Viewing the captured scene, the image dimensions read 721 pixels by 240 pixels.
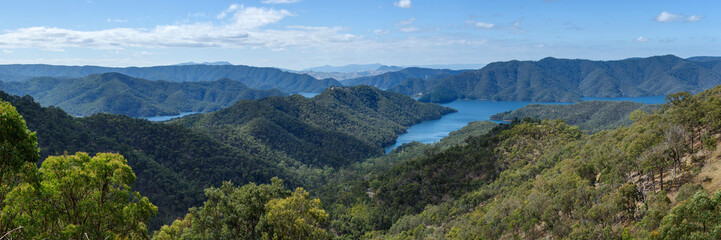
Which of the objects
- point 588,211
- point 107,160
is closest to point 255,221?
point 107,160

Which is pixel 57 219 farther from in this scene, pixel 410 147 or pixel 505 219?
pixel 410 147

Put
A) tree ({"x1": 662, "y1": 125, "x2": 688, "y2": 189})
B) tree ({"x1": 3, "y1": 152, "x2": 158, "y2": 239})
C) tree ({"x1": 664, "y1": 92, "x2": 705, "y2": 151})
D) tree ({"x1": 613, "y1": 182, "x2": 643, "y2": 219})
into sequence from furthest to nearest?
tree ({"x1": 664, "y1": 92, "x2": 705, "y2": 151}) → tree ({"x1": 662, "y1": 125, "x2": 688, "y2": 189}) → tree ({"x1": 613, "y1": 182, "x2": 643, "y2": 219}) → tree ({"x1": 3, "y1": 152, "x2": 158, "y2": 239})

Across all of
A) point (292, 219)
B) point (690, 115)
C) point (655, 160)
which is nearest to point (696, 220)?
point (655, 160)

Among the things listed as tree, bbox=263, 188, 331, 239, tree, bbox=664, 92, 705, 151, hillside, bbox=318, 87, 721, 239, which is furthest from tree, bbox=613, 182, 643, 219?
tree, bbox=263, 188, 331, 239

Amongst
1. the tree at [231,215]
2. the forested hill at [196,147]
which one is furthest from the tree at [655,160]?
the forested hill at [196,147]

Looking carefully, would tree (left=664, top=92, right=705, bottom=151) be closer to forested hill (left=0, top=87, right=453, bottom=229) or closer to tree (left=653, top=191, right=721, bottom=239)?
tree (left=653, top=191, right=721, bottom=239)
